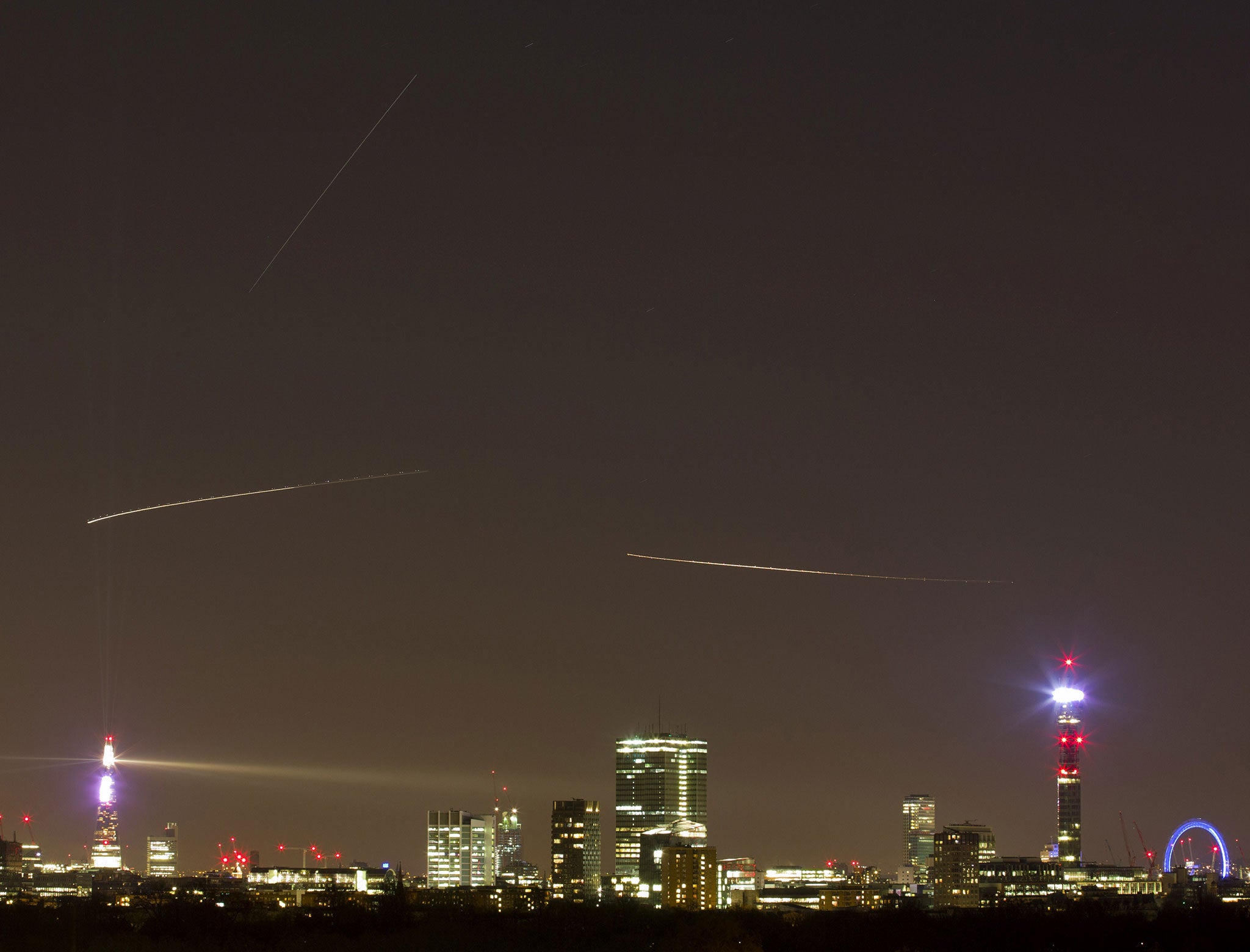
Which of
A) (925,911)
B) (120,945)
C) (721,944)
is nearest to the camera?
(120,945)

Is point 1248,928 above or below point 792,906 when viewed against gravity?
above

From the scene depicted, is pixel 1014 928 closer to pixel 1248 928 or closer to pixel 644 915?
pixel 1248 928

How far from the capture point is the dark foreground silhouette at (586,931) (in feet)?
295

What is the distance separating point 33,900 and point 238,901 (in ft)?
80.2

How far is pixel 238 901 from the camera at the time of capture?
132750mm

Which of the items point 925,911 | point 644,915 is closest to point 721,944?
point 644,915

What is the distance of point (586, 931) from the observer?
110 m

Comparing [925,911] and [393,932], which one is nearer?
[393,932]

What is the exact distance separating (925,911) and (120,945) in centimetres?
8287

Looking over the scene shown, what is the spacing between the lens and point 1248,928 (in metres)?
97.2

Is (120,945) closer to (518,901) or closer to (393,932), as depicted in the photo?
(393,932)

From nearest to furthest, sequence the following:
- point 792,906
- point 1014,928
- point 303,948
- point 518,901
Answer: point 303,948
point 1014,928
point 518,901
point 792,906

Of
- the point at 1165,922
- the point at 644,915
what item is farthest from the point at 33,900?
the point at 1165,922

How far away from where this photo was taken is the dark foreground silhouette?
8988cm
